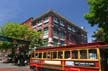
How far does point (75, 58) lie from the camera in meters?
15.1

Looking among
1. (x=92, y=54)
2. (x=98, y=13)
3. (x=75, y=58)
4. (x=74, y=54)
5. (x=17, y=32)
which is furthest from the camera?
(x=17, y=32)

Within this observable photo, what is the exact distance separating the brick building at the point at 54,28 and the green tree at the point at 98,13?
3007 cm

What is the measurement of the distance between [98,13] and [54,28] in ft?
111

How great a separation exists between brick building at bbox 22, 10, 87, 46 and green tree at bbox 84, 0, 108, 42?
30.1 meters

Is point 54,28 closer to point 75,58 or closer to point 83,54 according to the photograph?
point 75,58

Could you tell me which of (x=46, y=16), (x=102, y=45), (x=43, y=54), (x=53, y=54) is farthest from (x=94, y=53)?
(x=46, y=16)

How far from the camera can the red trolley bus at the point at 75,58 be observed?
13.4 metres

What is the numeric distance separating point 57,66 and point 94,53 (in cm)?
424

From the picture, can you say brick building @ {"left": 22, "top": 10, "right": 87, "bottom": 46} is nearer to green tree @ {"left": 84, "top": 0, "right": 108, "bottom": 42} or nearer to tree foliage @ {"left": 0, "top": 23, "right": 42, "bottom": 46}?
tree foliage @ {"left": 0, "top": 23, "right": 42, "bottom": 46}

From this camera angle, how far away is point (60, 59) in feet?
54.5

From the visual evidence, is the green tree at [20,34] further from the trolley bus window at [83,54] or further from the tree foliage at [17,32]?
the trolley bus window at [83,54]

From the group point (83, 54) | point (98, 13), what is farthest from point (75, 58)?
point (98, 13)

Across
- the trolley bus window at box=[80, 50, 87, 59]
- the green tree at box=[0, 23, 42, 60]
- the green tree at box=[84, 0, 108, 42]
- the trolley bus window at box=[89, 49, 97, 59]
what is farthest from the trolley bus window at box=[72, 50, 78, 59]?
the green tree at box=[0, 23, 42, 60]

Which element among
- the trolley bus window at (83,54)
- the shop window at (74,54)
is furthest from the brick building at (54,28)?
the trolley bus window at (83,54)
